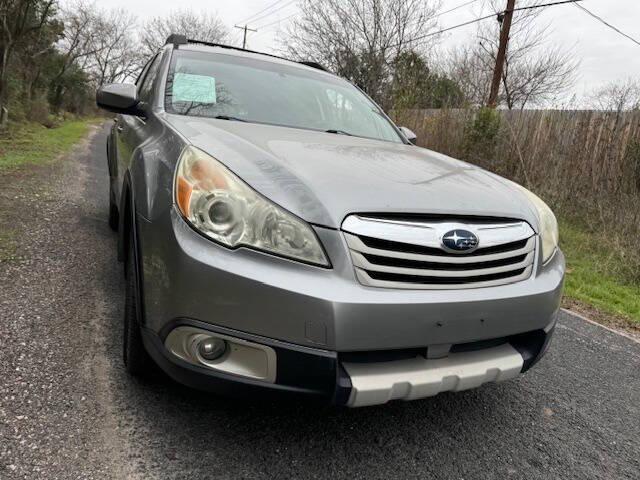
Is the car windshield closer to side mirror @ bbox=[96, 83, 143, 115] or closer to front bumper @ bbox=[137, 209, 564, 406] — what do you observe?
side mirror @ bbox=[96, 83, 143, 115]

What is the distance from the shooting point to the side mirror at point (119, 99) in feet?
8.74

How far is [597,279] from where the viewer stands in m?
5.36

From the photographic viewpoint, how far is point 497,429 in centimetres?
223

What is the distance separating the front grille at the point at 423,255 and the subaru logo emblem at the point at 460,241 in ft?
0.05

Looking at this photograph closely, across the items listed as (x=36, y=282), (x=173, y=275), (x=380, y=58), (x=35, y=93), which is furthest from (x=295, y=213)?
(x=35, y=93)

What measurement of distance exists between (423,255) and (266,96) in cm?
170

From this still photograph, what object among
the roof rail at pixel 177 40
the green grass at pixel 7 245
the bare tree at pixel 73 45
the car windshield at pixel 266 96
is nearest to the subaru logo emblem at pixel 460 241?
the car windshield at pixel 266 96

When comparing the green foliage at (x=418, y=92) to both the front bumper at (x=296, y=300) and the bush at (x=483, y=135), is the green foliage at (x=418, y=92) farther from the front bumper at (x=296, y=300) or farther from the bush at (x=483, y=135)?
the front bumper at (x=296, y=300)

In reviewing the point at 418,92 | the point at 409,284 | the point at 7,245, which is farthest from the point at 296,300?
the point at 418,92

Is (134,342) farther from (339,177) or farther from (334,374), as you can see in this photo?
(339,177)

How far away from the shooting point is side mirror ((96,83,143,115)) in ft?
8.74

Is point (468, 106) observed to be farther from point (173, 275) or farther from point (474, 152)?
point (173, 275)

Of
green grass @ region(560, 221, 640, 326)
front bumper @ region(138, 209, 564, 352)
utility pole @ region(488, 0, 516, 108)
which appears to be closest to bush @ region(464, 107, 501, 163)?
utility pole @ region(488, 0, 516, 108)

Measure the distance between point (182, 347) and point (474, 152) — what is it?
9.39 m
